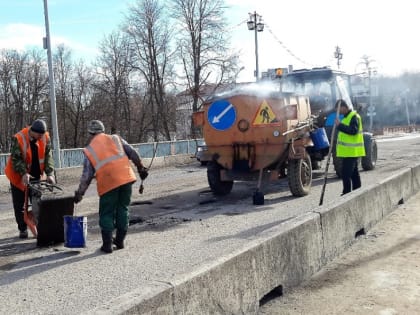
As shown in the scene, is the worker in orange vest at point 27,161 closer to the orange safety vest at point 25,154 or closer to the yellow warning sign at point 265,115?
the orange safety vest at point 25,154

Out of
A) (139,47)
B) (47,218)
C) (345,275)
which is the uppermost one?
(139,47)

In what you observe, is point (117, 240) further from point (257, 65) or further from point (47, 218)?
point (257, 65)

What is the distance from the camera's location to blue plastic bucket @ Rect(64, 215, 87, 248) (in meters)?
5.75

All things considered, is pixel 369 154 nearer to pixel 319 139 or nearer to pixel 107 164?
pixel 319 139

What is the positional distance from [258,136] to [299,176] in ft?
3.65

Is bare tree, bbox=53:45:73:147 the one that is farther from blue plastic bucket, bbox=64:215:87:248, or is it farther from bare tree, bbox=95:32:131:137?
blue plastic bucket, bbox=64:215:87:248

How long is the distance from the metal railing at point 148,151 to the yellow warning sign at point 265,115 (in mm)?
6172

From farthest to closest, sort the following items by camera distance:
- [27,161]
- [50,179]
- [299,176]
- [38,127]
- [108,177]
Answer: [299,176], [50,179], [27,161], [38,127], [108,177]

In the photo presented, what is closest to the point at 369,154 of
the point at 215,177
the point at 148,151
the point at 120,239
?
the point at 215,177

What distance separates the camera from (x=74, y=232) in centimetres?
577

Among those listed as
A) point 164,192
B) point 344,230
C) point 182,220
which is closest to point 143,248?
point 182,220

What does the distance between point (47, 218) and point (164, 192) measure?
5.58m

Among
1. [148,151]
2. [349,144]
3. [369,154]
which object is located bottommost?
[369,154]

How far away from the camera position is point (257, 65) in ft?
101
